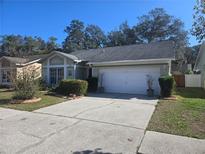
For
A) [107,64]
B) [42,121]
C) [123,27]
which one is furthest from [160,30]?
[42,121]

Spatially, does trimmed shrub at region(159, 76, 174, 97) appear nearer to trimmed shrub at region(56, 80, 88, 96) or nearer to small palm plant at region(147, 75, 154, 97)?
small palm plant at region(147, 75, 154, 97)

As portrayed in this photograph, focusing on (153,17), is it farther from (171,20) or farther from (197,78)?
(197,78)

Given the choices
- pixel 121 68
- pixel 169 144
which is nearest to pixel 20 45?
pixel 121 68

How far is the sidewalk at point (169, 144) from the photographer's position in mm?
4246

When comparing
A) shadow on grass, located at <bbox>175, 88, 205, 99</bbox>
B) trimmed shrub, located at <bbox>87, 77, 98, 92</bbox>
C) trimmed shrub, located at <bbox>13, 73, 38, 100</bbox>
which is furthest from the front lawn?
trimmed shrub, located at <bbox>87, 77, 98, 92</bbox>

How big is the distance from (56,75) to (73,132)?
13.7 metres

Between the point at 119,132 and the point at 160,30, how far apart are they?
120 feet

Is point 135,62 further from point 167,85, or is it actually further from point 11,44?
point 11,44

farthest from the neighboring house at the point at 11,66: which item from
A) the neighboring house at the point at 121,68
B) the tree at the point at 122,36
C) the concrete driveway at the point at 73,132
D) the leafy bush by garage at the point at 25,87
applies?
the tree at the point at 122,36

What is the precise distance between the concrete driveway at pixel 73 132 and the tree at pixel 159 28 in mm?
32765

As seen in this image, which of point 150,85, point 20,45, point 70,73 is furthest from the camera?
point 20,45

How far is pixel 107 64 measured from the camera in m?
16.2

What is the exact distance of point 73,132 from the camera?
5504mm

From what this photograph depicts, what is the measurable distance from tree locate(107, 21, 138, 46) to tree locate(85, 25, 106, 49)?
3.59 meters
